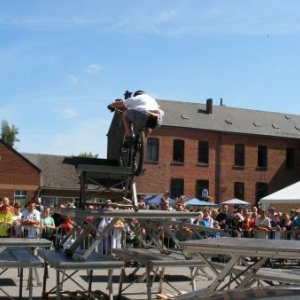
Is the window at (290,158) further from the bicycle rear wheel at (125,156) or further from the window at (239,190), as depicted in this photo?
the bicycle rear wheel at (125,156)

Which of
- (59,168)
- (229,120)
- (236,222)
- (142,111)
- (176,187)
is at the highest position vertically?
(229,120)

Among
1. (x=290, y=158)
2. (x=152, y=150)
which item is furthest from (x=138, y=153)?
(x=290, y=158)

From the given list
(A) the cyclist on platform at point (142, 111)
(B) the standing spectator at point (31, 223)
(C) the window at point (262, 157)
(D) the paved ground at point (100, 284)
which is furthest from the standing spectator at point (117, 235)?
(C) the window at point (262, 157)

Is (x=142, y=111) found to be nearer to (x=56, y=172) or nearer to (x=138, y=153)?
(x=138, y=153)

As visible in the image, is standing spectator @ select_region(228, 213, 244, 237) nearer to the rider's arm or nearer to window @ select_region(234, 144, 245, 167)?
the rider's arm

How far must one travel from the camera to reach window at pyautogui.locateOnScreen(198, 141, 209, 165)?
153ft

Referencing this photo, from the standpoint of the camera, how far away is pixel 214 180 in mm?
46344

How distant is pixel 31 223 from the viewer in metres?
14.3

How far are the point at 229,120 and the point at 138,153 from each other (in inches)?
1608

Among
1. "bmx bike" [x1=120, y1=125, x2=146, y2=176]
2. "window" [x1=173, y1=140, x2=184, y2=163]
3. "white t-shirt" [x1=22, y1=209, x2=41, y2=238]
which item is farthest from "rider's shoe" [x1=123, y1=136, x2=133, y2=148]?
"window" [x1=173, y1=140, x2=184, y2=163]

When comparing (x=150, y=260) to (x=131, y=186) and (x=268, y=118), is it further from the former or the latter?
(x=268, y=118)

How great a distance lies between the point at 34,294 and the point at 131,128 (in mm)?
3527

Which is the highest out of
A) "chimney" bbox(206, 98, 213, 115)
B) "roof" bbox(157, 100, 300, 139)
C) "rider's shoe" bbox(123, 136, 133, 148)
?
"chimney" bbox(206, 98, 213, 115)

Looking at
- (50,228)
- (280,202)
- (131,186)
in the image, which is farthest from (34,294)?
(280,202)
